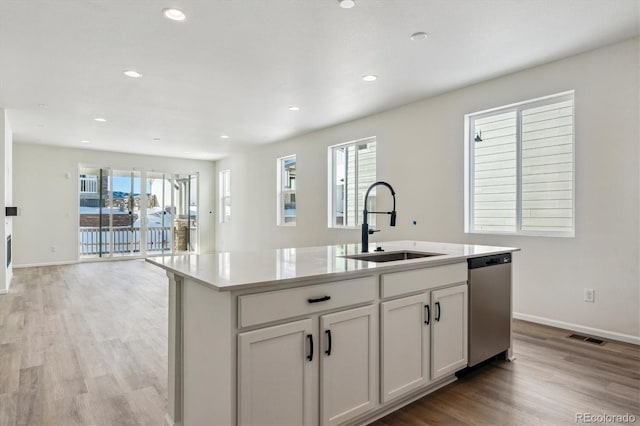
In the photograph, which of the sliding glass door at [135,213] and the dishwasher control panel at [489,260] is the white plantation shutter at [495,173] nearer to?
the dishwasher control panel at [489,260]

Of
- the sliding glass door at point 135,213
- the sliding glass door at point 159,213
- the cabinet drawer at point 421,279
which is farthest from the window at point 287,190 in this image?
the cabinet drawer at point 421,279

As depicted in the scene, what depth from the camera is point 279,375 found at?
1.56m

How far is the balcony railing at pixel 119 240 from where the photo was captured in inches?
345

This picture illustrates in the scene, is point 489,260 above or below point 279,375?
above

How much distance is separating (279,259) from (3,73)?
13.1 feet

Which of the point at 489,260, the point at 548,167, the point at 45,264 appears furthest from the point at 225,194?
the point at 489,260

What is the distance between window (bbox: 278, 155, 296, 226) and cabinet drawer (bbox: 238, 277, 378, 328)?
227 inches

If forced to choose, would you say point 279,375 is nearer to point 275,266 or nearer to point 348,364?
point 348,364

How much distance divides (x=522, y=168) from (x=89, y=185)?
9005 millimetres

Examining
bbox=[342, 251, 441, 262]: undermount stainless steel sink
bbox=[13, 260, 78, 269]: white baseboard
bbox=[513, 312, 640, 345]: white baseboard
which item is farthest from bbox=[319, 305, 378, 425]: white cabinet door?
bbox=[13, 260, 78, 269]: white baseboard

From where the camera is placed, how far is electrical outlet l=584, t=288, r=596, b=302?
3.45m

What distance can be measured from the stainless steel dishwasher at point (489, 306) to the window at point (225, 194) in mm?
8145

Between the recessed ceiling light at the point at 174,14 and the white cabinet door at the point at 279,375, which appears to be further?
the recessed ceiling light at the point at 174,14

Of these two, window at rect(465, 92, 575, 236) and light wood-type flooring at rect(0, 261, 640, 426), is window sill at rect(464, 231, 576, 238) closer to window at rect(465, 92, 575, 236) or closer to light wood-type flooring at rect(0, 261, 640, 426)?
window at rect(465, 92, 575, 236)
